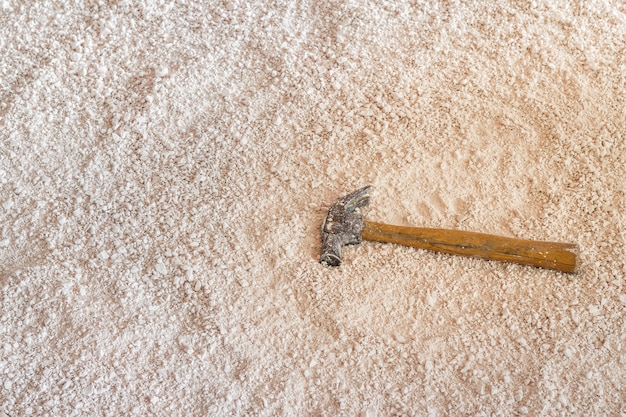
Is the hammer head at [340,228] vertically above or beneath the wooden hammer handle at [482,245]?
above

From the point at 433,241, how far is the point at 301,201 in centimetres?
46

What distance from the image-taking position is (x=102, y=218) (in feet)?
6.66

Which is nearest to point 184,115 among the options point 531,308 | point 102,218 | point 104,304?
point 102,218

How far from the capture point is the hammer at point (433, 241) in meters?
1.77

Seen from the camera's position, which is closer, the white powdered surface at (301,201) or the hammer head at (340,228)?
the white powdered surface at (301,201)

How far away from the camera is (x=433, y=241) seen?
1833 millimetres

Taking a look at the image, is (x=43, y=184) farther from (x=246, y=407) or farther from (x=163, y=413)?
(x=246, y=407)

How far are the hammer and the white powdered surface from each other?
1.9 inches

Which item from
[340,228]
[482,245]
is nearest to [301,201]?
[340,228]

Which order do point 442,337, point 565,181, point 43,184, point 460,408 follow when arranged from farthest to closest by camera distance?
1. point 43,184
2. point 565,181
3. point 442,337
4. point 460,408

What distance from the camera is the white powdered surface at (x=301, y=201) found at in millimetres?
1684

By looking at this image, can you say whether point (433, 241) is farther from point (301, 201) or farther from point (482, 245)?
point (301, 201)

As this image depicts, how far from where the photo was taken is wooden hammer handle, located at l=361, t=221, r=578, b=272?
1771 millimetres

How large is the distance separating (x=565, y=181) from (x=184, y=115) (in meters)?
Answer: 1.35
